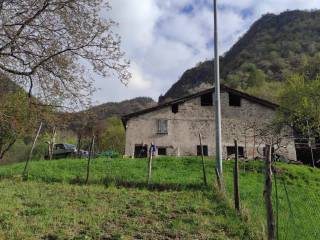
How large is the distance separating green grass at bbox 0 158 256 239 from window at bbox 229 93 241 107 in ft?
57.3

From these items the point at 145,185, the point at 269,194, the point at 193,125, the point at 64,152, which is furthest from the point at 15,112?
the point at 64,152

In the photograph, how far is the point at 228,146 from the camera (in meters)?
37.9

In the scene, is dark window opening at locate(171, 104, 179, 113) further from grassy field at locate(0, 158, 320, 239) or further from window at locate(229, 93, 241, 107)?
grassy field at locate(0, 158, 320, 239)

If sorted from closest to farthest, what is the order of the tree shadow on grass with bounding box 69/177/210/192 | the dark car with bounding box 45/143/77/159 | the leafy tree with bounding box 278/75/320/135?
the tree shadow on grass with bounding box 69/177/210/192 → the leafy tree with bounding box 278/75/320/135 → the dark car with bounding box 45/143/77/159

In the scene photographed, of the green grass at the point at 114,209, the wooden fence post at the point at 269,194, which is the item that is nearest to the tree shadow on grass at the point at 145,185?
the green grass at the point at 114,209

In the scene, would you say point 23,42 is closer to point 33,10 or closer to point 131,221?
point 33,10

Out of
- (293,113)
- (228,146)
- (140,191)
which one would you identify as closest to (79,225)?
(140,191)

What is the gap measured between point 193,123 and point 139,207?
2446 centimetres

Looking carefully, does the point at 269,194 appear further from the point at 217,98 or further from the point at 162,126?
the point at 162,126

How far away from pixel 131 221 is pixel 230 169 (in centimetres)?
1421

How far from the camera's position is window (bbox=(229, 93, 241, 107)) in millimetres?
38500

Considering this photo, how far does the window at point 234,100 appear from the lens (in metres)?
38.5

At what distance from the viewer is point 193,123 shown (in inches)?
1499

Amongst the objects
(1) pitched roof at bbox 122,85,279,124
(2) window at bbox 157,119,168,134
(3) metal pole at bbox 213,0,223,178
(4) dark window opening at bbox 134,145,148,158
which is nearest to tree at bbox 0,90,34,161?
(3) metal pole at bbox 213,0,223,178
